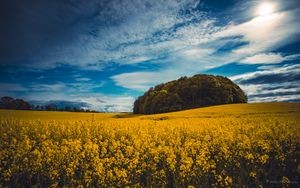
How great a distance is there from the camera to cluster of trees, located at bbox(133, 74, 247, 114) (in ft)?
145

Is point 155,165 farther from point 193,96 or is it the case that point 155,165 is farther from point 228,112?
point 193,96

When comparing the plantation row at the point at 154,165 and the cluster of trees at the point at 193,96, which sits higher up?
the cluster of trees at the point at 193,96

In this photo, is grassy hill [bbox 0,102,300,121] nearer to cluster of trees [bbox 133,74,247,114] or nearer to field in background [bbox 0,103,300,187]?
field in background [bbox 0,103,300,187]

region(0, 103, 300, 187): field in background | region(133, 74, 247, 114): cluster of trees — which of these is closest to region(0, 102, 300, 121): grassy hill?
region(0, 103, 300, 187): field in background

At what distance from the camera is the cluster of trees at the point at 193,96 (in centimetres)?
4428

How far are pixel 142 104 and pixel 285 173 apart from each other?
45439 millimetres

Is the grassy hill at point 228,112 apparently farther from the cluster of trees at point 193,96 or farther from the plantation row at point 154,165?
the cluster of trees at point 193,96

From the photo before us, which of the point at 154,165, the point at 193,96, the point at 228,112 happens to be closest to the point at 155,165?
the point at 154,165

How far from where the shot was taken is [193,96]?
4609 cm

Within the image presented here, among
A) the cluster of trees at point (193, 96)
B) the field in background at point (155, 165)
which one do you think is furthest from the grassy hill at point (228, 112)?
the cluster of trees at point (193, 96)

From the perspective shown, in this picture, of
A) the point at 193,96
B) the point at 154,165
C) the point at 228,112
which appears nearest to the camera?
the point at 154,165

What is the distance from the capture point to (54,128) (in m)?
11.3

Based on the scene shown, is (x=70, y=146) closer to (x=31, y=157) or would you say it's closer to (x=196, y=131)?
(x=31, y=157)

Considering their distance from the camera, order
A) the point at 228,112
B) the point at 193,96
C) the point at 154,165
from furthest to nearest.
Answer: the point at 193,96
the point at 228,112
the point at 154,165
